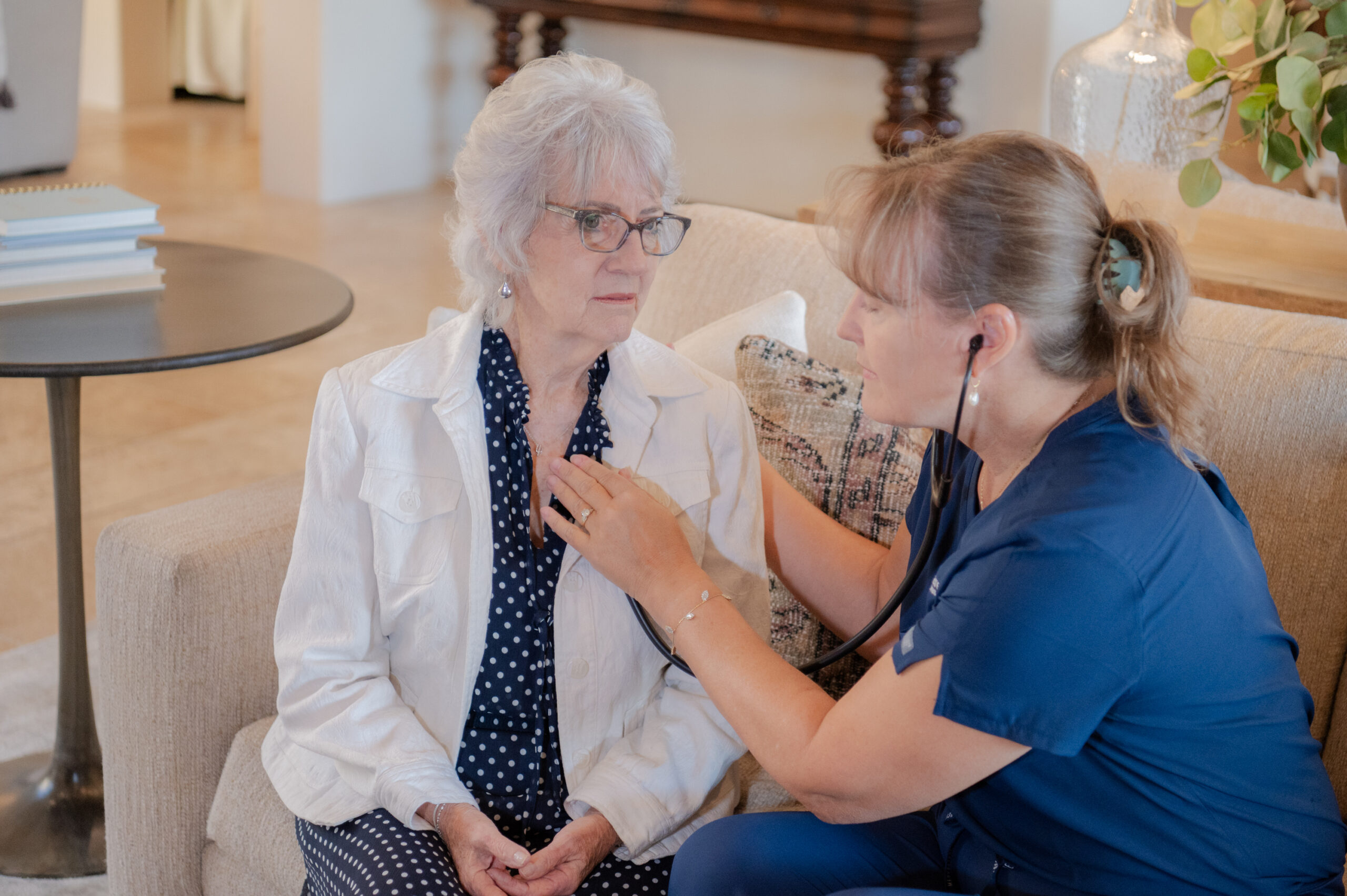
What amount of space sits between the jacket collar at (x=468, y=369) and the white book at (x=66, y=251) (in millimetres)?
737

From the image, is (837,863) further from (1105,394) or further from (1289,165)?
(1289,165)

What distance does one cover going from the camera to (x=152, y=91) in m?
7.98

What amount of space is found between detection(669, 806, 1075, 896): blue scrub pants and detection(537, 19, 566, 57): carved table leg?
4842mm

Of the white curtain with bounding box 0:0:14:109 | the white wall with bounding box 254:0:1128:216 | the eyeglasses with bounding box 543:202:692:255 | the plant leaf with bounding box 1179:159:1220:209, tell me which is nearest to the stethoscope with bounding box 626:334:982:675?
the eyeglasses with bounding box 543:202:692:255

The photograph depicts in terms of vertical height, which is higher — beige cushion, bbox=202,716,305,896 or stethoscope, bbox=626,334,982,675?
stethoscope, bbox=626,334,982,675

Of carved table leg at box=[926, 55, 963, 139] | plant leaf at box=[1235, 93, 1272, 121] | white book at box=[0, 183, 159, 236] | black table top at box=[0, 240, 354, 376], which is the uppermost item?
plant leaf at box=[1235, 93, 1272, 121]

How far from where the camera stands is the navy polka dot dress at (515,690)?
4.49 feet

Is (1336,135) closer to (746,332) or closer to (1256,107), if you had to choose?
(1256,107)

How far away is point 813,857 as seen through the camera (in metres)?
1.27

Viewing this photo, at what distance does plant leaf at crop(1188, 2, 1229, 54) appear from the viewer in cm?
175

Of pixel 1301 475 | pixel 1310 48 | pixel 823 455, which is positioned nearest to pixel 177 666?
pixel 823 455

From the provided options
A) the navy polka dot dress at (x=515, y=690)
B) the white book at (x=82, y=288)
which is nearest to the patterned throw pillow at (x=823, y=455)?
the navy polka dot dress at (x=515, y=690)

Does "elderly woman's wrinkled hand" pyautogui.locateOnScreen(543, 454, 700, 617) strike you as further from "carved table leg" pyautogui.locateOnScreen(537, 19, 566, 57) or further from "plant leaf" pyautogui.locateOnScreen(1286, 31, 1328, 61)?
"carved table leg" pyautogui.locateOnScreen(537, 19, 566, 57)

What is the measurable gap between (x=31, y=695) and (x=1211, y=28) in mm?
2226
